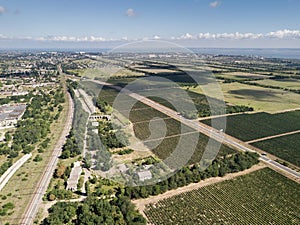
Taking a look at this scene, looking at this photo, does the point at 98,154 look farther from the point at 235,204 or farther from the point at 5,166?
the point at 235,204

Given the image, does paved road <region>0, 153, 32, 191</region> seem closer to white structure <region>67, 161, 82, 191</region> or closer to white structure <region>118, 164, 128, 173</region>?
white structure <region>67, 161, 82, 191</region>

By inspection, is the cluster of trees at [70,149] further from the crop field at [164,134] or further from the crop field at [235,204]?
the crop field at [235,204]

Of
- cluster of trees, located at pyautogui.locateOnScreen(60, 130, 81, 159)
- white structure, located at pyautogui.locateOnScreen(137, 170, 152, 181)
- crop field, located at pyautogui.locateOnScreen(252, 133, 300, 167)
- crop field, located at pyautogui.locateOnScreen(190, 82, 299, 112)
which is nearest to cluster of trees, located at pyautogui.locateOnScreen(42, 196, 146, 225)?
white structure, located at pyautogui.locateOnScreen(137, 170, 152, 181)

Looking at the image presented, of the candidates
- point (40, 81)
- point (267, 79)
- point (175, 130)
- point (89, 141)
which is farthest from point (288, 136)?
point (40, 81)

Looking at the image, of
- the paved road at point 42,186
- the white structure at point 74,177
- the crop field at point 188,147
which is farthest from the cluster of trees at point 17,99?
the crop field at point 188,147

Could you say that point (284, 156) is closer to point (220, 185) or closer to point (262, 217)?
point (220, 185)

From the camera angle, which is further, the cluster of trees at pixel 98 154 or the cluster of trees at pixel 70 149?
the cluster of trees at pixel 70 149
